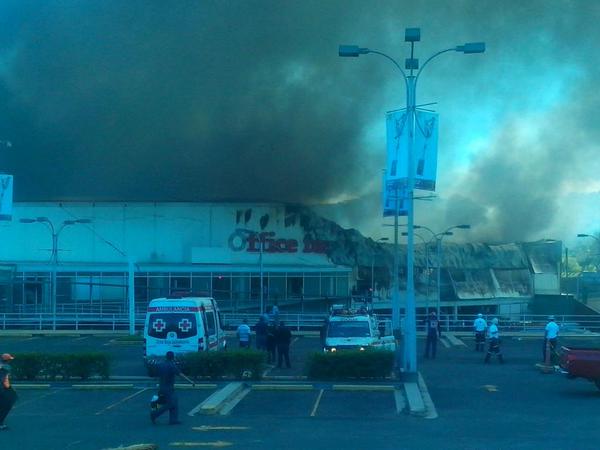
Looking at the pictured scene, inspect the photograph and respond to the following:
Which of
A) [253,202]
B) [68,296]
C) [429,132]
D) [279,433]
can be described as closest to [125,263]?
[68,296]

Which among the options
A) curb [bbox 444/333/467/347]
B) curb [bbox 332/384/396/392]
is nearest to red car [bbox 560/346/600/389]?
curb [bbox 332/384/396/392]

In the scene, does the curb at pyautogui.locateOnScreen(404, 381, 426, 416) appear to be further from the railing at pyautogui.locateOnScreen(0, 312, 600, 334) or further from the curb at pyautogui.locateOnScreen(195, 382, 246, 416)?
the railing at pyautogui.locateOnScreen(0, 312, 600, 334)

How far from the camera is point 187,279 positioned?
209 feet

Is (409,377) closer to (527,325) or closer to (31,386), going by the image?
(31,386)

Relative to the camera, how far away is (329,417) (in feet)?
53.4

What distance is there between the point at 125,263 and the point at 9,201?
108ft

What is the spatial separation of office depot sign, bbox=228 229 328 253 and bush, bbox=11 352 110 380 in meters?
43.4

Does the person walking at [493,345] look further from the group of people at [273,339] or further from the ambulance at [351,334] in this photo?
the group of people at [273,339]

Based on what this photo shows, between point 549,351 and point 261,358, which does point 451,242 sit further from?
point 261,358

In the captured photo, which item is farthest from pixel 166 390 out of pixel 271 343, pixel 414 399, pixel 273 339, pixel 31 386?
pixel 271 343

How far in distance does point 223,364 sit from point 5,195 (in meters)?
12.3

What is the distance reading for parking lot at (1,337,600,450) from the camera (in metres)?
13.4

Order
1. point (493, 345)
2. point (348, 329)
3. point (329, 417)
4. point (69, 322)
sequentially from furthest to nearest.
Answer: point (69, 322) → point (493, 345) → point (348, 329) → point (329, 417)

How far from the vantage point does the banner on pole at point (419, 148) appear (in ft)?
73.0
